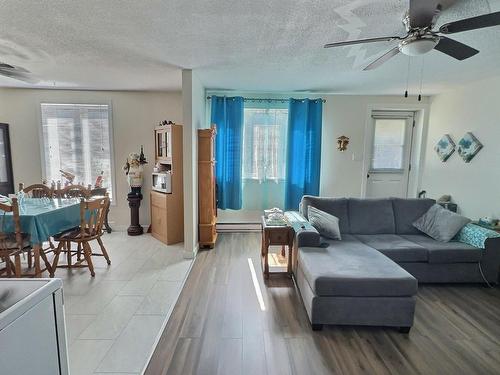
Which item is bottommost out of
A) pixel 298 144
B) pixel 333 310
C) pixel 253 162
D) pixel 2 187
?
pixel 333 310

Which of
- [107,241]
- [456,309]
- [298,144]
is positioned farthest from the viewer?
[298,144]

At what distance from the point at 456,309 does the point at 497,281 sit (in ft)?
2.93

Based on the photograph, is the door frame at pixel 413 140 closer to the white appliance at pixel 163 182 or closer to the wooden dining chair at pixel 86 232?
the white appliance at pixel 163 182

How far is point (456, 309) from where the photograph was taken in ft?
8.02

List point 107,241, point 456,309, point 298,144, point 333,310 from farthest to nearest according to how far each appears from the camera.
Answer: point 298,144, point 107,241, point 456,309, point 333,310

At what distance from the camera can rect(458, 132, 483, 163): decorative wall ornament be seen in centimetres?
363

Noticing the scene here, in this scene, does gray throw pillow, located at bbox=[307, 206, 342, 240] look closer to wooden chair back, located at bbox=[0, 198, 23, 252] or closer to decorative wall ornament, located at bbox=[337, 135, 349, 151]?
decorative wall ornament, located at bbox=[337, 135, 349, 151]

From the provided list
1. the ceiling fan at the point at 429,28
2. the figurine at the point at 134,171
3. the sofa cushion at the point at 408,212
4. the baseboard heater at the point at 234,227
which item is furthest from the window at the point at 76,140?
the sofa cushion at the point at 408,212

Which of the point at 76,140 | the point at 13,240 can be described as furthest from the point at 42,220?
the point at 76,140

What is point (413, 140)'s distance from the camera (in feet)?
15.8

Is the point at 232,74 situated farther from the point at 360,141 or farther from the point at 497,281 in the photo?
the point at 497,281

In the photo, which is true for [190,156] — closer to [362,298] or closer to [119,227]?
[119,227]

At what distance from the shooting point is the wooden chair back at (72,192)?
11.8ft

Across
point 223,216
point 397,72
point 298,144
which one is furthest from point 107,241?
point 397,72
